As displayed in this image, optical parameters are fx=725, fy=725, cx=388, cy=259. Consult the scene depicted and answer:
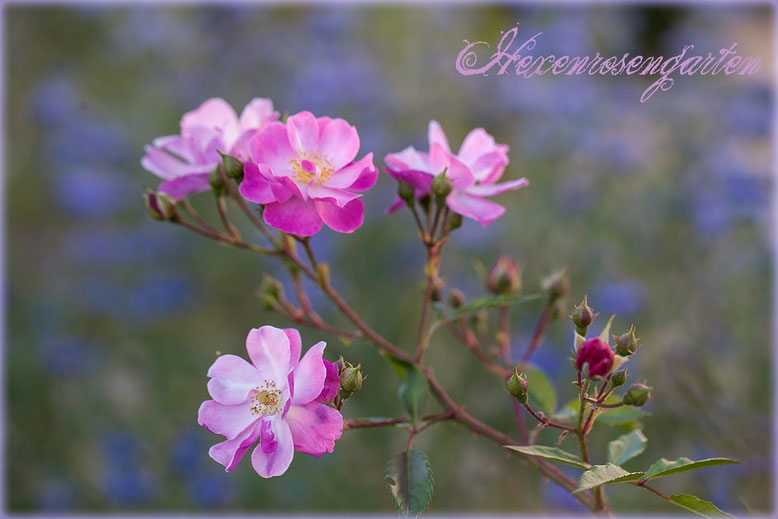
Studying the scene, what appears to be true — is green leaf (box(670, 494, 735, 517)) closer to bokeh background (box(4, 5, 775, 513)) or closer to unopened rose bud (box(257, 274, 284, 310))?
unopened rose bud (box(257, 274, 284, 310))

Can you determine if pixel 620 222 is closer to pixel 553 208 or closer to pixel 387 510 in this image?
pixel 553 208

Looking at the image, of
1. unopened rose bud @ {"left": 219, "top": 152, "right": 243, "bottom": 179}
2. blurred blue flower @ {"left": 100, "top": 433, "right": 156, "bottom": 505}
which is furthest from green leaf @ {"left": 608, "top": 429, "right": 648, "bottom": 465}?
blurred blue flower @ {"left": 100, "top": 433, "right": 156, "bottom": 505}

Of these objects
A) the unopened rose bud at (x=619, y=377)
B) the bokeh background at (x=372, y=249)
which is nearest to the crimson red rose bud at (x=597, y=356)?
the unopened rose bud at (x=619, y=377)

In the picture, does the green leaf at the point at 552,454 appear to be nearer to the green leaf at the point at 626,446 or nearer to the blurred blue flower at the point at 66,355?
the green leaf at the point at 626,446

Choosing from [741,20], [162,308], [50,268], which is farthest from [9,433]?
[741,20]

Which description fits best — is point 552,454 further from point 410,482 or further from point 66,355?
point 66,355

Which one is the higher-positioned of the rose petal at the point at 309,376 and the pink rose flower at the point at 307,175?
the pink rose flower at the point at 307,175

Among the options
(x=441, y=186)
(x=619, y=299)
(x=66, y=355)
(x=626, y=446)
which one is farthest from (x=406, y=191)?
(x=66, y=355)

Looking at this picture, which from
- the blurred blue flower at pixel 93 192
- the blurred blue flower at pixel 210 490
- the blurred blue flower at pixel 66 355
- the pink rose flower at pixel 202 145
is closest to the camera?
the pink rose flower at pixel 202 145
